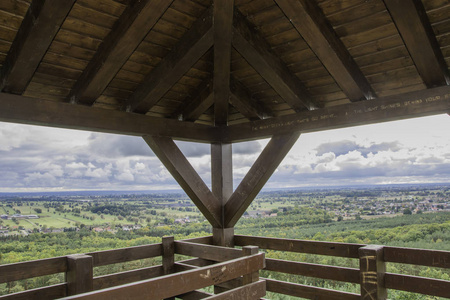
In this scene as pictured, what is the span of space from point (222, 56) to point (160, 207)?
300 inches

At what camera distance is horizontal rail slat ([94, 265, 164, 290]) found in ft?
10.8

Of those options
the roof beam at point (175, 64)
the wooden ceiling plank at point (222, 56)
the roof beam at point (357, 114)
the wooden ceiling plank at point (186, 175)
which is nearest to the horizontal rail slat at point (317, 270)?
the wooden ceiling plank at point (186, 175)

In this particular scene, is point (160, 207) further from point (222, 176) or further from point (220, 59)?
point (220, 59)

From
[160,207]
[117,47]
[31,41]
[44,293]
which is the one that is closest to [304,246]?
[44,293]

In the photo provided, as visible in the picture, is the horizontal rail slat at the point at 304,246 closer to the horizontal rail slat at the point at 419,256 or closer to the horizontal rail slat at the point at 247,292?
the horizontal rail slat at the point at 419,256

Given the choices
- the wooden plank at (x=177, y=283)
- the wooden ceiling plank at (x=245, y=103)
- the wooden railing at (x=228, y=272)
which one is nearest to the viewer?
the wooden plank at (x=177, y=283)

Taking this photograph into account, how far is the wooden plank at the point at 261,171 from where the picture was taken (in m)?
4.06

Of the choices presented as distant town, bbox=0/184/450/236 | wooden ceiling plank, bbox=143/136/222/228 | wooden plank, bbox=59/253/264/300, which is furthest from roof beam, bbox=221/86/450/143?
distant town, bbox=0/184/450/236

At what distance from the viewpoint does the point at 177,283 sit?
2.04 meters

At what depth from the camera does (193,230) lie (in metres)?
9.58

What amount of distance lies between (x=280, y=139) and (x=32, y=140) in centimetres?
849

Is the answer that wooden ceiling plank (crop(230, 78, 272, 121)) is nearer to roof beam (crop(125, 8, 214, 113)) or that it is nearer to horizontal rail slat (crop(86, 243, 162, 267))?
roof beam (crop(125, 8, 214, 113))

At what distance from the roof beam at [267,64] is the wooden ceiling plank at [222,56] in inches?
4.9

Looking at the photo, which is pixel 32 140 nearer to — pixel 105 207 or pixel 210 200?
pixel 105 207
